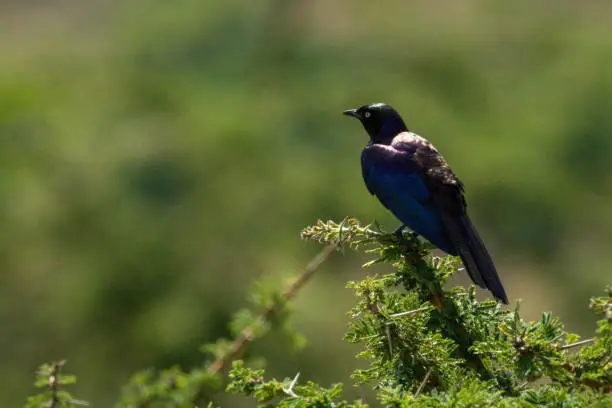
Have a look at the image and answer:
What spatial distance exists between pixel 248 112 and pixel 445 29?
4637mm

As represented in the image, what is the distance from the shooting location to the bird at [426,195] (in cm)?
336

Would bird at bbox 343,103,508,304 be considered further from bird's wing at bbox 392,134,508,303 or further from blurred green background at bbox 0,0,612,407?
blurred green background at bbox 0,0,612,407

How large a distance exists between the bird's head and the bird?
22 millimetres

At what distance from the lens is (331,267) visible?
1174 cm

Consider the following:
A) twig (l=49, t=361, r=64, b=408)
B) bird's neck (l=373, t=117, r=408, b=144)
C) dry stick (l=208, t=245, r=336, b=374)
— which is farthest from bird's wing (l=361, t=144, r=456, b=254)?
twig (l=49, t=361, r=64, b=408)

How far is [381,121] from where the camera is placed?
4.99 m

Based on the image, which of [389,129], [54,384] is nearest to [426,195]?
[389,129]

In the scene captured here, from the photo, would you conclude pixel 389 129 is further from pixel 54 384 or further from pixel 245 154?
pixel 245 154

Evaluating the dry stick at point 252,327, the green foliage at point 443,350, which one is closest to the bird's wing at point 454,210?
the green foliage at point 443,350

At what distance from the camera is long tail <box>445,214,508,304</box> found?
3.18 metres

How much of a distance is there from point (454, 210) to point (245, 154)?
10.3 metres

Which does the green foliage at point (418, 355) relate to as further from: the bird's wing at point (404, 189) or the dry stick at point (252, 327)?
the bird's wing at point (404, 189)

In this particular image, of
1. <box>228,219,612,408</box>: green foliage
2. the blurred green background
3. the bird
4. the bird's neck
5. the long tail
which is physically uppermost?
the blurred green background

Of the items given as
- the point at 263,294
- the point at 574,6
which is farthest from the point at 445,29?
the point at 263,294
